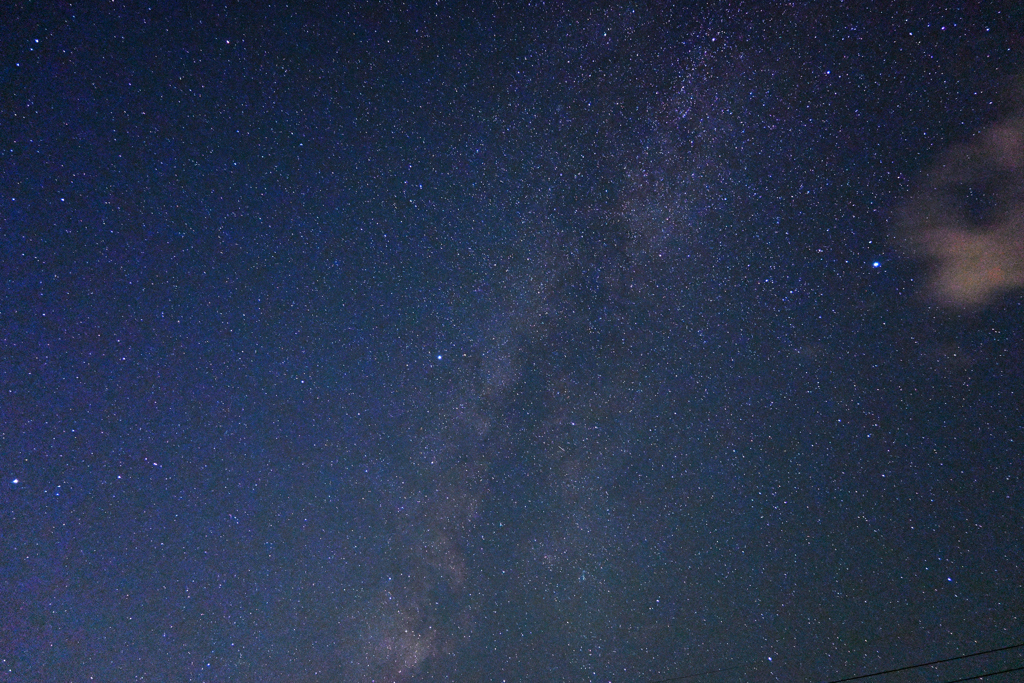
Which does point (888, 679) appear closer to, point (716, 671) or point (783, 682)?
point (783, 682)

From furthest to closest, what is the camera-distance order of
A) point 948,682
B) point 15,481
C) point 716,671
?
point 948,682, point 716,671, point 15,481

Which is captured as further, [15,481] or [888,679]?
[888,679]

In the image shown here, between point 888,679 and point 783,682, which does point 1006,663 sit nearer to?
point 888,679

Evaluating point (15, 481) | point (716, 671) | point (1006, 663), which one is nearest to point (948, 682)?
point (1006, 663)

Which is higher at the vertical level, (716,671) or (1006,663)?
(716,671)

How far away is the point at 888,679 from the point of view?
653cm

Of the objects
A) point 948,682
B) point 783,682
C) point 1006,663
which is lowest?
point 1006,663

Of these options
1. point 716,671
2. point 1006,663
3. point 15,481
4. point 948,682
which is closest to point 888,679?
point 948,682

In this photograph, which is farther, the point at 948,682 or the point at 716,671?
the point at 948,682

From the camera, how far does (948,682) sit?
20.5 feet

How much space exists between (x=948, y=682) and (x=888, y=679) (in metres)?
0.56

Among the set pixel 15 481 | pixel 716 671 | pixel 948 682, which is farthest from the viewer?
pixel 948 682

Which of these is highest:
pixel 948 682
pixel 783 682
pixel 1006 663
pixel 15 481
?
pixel 15 481

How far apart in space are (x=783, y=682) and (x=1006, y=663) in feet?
9.74
